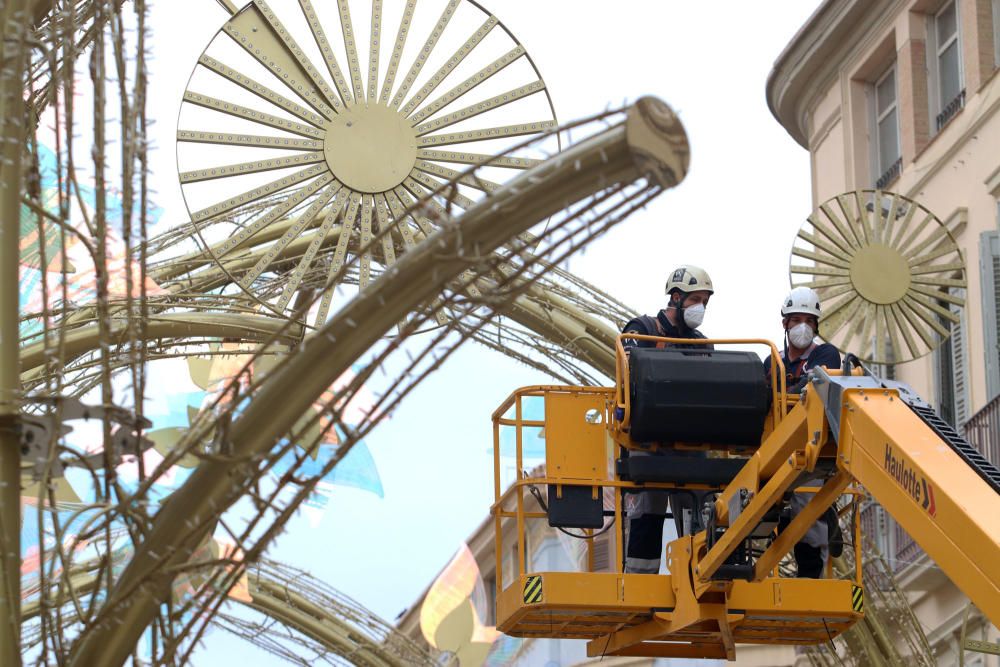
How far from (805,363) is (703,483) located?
1198 millimetres

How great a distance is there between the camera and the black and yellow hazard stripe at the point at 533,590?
12.4 meters

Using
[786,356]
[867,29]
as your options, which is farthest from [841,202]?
[867,29]

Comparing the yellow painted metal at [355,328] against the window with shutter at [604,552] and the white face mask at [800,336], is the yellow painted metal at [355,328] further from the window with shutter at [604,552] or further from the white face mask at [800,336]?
the window with shutter at [604,552]

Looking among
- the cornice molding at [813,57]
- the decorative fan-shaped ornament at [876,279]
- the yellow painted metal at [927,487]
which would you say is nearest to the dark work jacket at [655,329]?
the yellow painted metal at [927,487]

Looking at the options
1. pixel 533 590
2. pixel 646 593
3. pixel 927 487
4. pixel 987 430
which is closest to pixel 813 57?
pixel 987 430

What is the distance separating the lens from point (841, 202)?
1925 centimetres

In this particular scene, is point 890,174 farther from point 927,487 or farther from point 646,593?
point 927,487

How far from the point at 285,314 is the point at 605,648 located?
446cm

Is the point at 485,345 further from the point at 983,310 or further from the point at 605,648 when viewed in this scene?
the point at 983,310

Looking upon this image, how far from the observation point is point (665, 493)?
12.9 m

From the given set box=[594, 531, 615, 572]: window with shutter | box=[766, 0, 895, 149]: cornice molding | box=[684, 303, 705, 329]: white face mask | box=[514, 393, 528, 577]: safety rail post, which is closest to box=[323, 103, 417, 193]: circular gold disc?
box=[514, 393, 528, 577]: safety rail post

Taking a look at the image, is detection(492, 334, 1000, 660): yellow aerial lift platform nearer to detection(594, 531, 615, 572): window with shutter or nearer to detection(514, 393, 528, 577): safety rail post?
detection(514, 393, 528, 577): safety rail post

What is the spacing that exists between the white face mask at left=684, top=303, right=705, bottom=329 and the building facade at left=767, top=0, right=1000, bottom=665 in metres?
9.52

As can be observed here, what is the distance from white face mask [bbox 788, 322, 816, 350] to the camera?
13.2m
